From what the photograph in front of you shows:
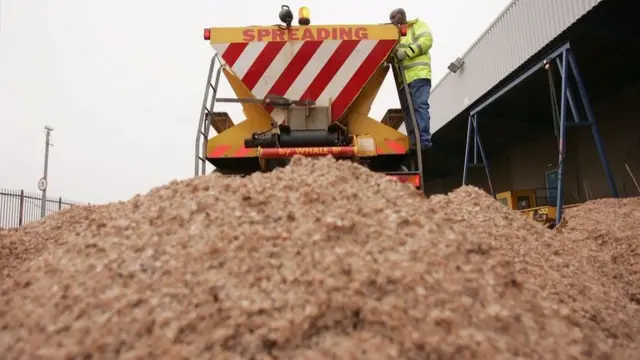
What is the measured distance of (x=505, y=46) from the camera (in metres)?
8.14

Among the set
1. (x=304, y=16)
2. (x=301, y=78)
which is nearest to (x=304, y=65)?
(x=301, y=78)

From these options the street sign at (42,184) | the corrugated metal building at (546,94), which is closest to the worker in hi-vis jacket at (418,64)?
the corrugated metal building at (546,94)

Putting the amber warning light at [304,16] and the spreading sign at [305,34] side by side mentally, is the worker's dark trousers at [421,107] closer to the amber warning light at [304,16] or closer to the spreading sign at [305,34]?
the spreading sign at [305,34]

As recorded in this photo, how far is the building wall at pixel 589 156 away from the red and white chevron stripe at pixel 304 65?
22.6ft

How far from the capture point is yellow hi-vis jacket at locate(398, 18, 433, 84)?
4.43 metres

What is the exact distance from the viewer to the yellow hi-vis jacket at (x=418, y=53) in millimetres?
4434

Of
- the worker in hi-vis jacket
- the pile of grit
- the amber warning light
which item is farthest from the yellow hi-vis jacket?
the pile of grit

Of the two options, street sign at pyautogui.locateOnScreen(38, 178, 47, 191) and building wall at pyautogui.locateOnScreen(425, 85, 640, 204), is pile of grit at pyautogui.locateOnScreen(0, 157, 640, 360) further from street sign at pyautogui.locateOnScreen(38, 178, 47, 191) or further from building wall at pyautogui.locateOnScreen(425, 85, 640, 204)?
street sign at pyautogui.locateOnScreen(38, 178, 47, 191)

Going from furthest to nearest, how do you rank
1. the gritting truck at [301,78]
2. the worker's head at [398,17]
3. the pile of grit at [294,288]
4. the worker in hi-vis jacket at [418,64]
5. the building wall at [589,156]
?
the building wall at [589,156] → the worker in hi-vis jacket at [418,64] → the worker's head at [398,17] → the gritting truck at [301,78] → the pile of grit at [294,288]

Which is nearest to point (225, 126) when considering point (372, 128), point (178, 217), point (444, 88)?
point (372, 128)

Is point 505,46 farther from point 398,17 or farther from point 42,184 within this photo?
point 42,184

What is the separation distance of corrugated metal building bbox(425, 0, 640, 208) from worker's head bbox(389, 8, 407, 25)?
2210 millimetres

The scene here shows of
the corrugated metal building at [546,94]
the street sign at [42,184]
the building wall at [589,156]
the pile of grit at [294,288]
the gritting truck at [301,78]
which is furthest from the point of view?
the street sign at [42,184]

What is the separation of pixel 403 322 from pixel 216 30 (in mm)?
3076
